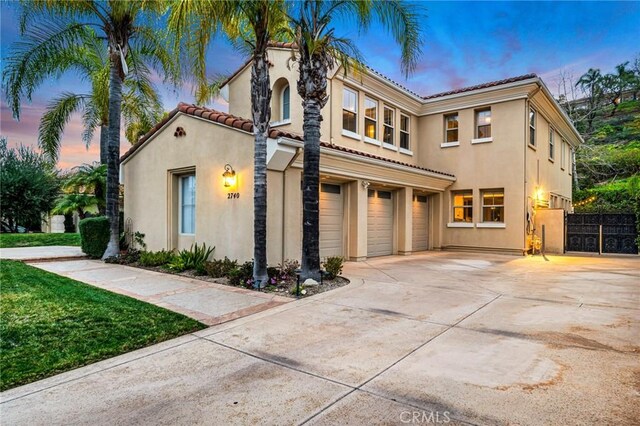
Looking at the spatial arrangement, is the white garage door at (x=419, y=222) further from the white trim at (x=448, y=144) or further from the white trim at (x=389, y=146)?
the white trim at (x=448, y=144)

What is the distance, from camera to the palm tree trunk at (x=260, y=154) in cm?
775

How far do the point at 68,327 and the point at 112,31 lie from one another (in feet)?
34.9

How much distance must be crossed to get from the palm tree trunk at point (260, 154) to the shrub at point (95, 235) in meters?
7.23

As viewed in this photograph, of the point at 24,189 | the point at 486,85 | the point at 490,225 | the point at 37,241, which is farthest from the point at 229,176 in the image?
the point at 24,189

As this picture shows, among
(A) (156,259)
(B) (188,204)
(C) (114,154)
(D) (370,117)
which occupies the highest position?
(D) (370,117)

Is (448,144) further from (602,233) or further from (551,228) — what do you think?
(602,233)

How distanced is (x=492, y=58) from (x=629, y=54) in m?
27.2

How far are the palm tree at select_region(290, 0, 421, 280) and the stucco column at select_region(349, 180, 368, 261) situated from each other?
413 centimetres

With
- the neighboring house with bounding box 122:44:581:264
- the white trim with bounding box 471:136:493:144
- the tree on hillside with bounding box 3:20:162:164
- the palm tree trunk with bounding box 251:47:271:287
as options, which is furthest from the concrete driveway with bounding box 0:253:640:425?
the tree on hillside with bounding box 3:20:162:164

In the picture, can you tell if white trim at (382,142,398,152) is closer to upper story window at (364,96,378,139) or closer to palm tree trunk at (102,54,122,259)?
upper story window at (364,96,378,139)

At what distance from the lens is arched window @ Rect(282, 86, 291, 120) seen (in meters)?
13.7

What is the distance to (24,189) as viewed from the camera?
21.7 metres

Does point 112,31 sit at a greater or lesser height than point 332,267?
greater

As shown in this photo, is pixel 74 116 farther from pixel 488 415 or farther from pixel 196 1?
pixel 488 415
